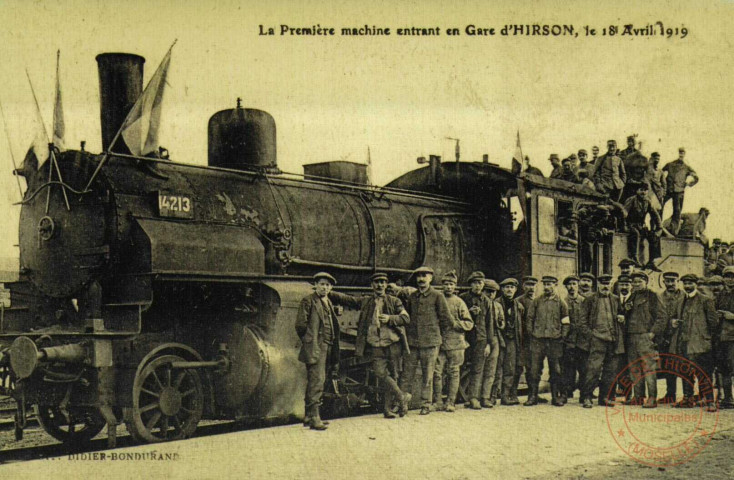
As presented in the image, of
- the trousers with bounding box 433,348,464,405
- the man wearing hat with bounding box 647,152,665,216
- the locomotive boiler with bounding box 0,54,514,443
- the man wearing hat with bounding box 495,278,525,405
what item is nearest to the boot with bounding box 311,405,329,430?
the locomotive boiler with bounding box 0,54,514,443

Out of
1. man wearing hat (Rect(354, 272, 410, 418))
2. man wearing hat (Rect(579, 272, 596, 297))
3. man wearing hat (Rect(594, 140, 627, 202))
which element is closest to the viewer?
man wearing hat (Rect(354, 272, 410, 418))

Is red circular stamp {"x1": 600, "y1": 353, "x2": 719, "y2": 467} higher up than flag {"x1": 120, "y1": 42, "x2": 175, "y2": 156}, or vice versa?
flag {"x1": 120, "y1": 42, "x2": 175, "y2": 156}

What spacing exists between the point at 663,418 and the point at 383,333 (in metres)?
3.35

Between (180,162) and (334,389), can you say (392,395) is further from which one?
(180,162)

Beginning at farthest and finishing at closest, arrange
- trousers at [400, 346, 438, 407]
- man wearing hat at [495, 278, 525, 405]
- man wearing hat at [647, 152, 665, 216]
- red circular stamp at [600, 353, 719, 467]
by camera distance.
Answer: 1. man wearing hat at [647, 152, 665, 216]
2. man wearing hat at [495, 278, 525, 405]
3. trousers at [400, 346, 438, 407]
4. red circular stamp at [600, 353, 719, 467]

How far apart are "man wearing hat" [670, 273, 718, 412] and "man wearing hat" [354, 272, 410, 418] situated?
3695mm

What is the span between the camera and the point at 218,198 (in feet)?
26.8

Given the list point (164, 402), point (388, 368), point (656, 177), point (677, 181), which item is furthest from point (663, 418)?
point (677, 181)

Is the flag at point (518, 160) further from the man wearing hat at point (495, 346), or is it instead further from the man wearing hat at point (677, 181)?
the man wearing hat at point (677, 181)

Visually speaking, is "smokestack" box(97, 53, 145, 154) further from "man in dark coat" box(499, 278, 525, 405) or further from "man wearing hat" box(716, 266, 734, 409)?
"man wearing hat" box(716, 266, 734, 409)

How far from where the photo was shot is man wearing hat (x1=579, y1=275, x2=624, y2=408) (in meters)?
9.62

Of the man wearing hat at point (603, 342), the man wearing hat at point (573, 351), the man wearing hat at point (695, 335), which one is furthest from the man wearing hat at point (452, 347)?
the man wearing hat at point (695, 335)

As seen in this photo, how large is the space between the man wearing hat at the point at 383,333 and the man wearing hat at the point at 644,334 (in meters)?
3.01

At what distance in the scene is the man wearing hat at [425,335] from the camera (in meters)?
8.92
